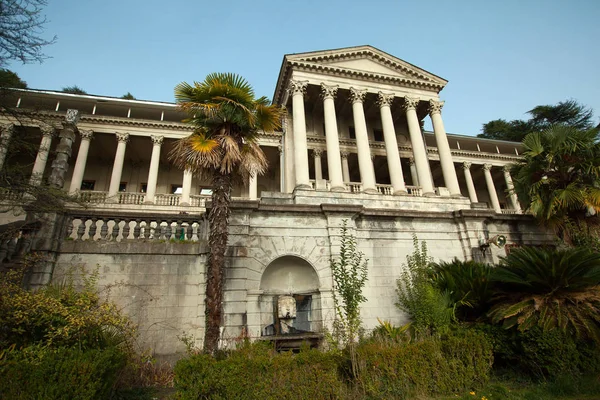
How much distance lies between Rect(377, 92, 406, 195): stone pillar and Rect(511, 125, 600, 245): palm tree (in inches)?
230

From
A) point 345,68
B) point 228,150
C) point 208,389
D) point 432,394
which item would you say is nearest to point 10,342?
point 208,389

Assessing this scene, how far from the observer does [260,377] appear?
245 inches

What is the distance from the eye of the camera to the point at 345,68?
21.3m

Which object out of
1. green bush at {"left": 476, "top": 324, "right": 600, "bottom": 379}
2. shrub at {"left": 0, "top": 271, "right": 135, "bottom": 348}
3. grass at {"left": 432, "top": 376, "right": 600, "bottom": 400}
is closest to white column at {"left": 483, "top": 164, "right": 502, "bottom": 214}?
green bush at {"left": 476, "top": 324, "right": 600, "bottom": 379}

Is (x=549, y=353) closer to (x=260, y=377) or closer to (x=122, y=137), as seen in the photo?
(x=260, y=377)

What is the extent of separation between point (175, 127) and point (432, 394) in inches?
996

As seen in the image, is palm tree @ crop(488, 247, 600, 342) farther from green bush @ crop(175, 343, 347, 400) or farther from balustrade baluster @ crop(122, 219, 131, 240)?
balustrade baluster @ crop(122, 219, 131, 240)

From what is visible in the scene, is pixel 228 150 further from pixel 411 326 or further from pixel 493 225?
pixel 493 225

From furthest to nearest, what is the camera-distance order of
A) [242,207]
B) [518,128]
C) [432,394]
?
[518,128]
[242,207]
[432,394]

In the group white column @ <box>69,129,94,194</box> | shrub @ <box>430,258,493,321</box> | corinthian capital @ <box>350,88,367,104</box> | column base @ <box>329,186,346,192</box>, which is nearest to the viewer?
shrub @ <box>430,258,493,321</box>

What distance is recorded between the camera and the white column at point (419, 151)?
61.4 ft

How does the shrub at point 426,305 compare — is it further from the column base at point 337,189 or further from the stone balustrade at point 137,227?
the stone balustrade at point 137,227

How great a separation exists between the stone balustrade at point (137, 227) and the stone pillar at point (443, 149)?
46.9ft

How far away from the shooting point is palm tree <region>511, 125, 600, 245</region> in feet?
43.7
